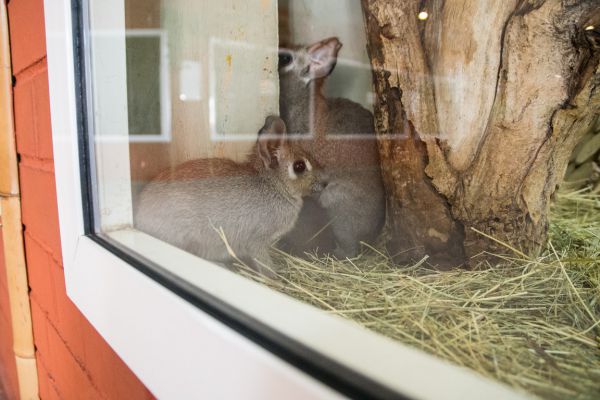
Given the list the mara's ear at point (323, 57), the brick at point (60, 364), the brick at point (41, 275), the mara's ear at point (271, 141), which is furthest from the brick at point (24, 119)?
the mara's ear at point (323, 57)

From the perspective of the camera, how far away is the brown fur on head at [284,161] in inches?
54.7

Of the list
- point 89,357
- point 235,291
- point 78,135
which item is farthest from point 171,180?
point 235,291

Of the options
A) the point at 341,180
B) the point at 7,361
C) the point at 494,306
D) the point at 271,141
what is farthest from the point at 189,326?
the point at 7,361

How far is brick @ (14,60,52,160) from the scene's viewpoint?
1.27m

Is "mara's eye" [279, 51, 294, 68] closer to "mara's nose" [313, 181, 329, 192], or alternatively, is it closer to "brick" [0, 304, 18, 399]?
"mara's nose" [313, 181, 329, 192]

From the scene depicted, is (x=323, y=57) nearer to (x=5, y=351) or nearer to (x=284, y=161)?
(x=284, y=161)

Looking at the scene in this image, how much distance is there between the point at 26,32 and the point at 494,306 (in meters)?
1.62

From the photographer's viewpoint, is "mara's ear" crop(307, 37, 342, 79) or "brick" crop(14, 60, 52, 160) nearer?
"brick" crop(14, 60, 52, 160)

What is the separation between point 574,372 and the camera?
0.43 metres

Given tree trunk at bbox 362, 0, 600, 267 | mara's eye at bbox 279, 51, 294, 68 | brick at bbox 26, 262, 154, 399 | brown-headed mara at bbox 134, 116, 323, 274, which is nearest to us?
brick at bbox 26, 262, 154, 399

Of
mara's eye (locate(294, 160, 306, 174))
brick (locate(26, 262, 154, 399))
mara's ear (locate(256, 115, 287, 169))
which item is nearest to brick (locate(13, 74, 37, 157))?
brick (locate(26, 262, 154, 399))

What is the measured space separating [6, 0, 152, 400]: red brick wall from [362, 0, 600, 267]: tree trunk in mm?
932

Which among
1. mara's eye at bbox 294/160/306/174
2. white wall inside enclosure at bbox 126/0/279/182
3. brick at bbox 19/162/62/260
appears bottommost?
brick at bbox 19/162/62/260

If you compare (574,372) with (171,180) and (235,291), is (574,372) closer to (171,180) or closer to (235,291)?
(235,291)
